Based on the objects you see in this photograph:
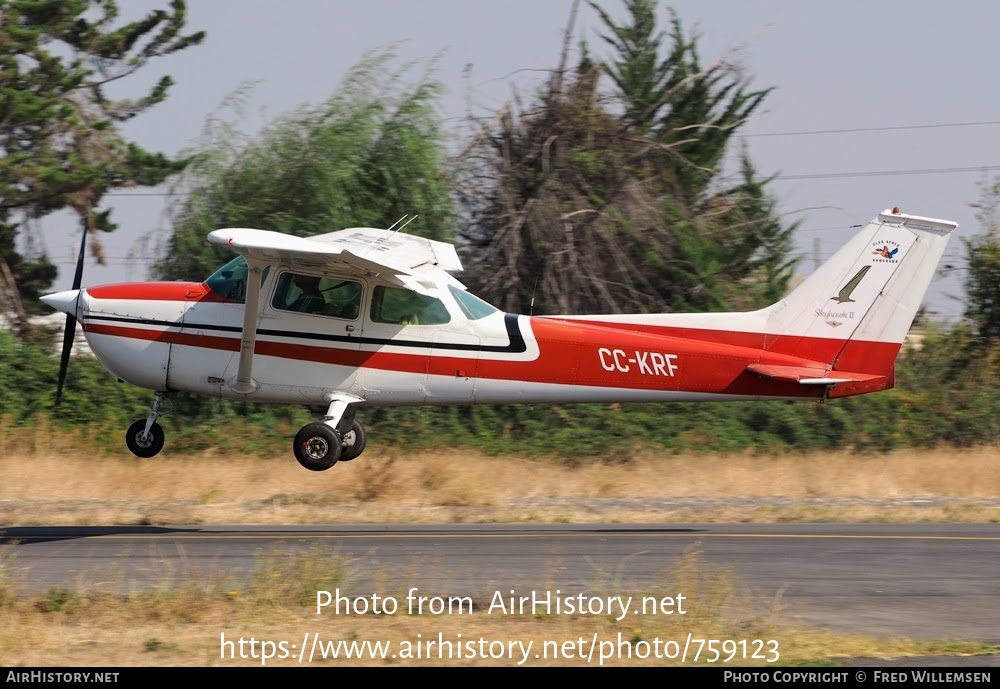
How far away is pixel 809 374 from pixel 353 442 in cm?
537

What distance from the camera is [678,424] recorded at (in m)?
22.8

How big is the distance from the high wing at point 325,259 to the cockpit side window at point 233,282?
0.47 m

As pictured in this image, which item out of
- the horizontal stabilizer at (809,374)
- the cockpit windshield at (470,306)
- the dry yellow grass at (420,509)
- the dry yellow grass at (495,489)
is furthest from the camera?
the dry yellow grass at (495,489)

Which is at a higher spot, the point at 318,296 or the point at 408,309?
the point at 408,309

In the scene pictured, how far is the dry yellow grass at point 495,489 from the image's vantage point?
637 inches

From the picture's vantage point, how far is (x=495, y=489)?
61.9 ft

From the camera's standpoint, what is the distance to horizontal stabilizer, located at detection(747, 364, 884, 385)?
13.0 m

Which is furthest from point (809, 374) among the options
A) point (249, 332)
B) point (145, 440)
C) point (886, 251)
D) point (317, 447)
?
point (145, 440)

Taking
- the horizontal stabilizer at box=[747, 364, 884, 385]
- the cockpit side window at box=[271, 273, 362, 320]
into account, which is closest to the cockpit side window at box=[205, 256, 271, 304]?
the cockpit side window at box=[271, 273, 362, 320]

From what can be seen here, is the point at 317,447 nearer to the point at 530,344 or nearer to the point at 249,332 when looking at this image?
the point at 249,332

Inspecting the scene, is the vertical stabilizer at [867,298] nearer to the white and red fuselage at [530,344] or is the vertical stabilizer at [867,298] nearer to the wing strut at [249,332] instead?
the white and red fuselage at [530,344]

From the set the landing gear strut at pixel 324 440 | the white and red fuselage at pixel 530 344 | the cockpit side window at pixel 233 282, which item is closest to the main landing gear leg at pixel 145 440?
the white and red fuselage at pixel 530 344

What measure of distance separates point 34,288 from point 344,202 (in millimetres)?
7681

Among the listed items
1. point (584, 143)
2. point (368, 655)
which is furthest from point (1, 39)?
point (368, 655)
